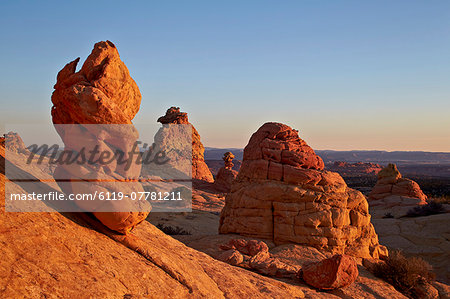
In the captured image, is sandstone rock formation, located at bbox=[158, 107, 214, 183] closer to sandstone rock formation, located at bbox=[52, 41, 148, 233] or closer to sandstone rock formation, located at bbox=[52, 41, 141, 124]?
sandstone rock formation, located at bbox=[52, 41, 141, 124]

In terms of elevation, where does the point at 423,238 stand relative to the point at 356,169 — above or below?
above

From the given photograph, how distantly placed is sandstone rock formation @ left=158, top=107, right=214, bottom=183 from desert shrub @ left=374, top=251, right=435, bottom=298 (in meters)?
27.1

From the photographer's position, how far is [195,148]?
37.8m

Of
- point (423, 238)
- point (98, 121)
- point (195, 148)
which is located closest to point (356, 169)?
point (195, 148)

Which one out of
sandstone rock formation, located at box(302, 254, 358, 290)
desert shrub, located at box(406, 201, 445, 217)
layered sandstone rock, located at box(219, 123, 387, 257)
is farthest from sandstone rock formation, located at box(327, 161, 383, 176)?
sandstone rock formation, located at box(302, 254, 358, 290)

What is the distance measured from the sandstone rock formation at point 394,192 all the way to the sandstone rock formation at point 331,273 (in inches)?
750

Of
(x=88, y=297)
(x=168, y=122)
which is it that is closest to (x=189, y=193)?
(x=168, y=122)

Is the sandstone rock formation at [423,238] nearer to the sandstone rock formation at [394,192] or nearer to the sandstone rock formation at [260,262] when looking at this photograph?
the sandstone rock formation at [394,192]

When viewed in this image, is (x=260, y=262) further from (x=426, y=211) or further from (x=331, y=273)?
(x=426, y=211)

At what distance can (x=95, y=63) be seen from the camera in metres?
5.13

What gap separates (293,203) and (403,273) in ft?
11.1

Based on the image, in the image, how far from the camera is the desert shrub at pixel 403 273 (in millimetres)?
8445

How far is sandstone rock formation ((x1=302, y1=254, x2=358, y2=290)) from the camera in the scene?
22.6ft

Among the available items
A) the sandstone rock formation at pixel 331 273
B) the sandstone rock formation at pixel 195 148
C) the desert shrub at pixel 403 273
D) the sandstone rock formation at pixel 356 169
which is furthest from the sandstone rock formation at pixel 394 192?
the sandstone rock formation at pixel 356 169
